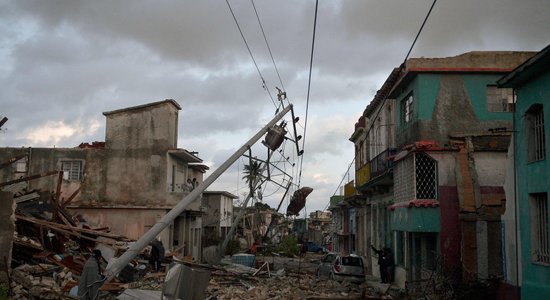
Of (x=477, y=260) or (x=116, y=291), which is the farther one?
(x=477, y=260)

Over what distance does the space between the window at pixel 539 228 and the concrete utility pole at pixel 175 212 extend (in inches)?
358

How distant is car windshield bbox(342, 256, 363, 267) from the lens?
88.2 feet

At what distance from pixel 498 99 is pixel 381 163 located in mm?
7396

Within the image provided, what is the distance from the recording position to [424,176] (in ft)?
73.3

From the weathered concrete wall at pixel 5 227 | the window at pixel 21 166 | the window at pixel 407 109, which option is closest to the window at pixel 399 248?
the window at pixel 407 109

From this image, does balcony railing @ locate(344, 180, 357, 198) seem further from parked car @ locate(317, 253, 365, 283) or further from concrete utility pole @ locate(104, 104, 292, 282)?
concrete utility pole @ locate(104, 104, 292, 282)

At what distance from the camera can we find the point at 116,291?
1809cm

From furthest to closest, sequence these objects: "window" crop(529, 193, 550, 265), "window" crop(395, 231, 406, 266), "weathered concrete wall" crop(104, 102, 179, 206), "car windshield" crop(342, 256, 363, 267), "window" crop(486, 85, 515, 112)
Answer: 1. "weathered concrete wall" crop(104, 102, 179, 206)
2. "window" crop(395, 231, 406, 266)
3. "car windshield" crop(342, 256, 363, 267)
4. "window" crop(486, 85, 515, 112)
5. "window" crop(529, 193, 550, 265)

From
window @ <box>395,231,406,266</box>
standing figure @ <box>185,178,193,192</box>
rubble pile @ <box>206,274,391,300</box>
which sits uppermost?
standing figure @ <box>185,178,193,192</box>

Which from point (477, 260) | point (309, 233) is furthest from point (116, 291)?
point (309, 233)

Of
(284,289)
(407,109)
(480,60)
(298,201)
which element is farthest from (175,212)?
(298,201)

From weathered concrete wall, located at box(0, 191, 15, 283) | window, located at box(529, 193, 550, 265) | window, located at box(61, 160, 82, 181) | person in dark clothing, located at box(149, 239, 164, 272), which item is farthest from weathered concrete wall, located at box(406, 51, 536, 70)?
window, located at box(61, 160, 82, 181)

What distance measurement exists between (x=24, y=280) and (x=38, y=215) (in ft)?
23.2

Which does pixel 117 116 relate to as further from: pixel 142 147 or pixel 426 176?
pixel 426 176
